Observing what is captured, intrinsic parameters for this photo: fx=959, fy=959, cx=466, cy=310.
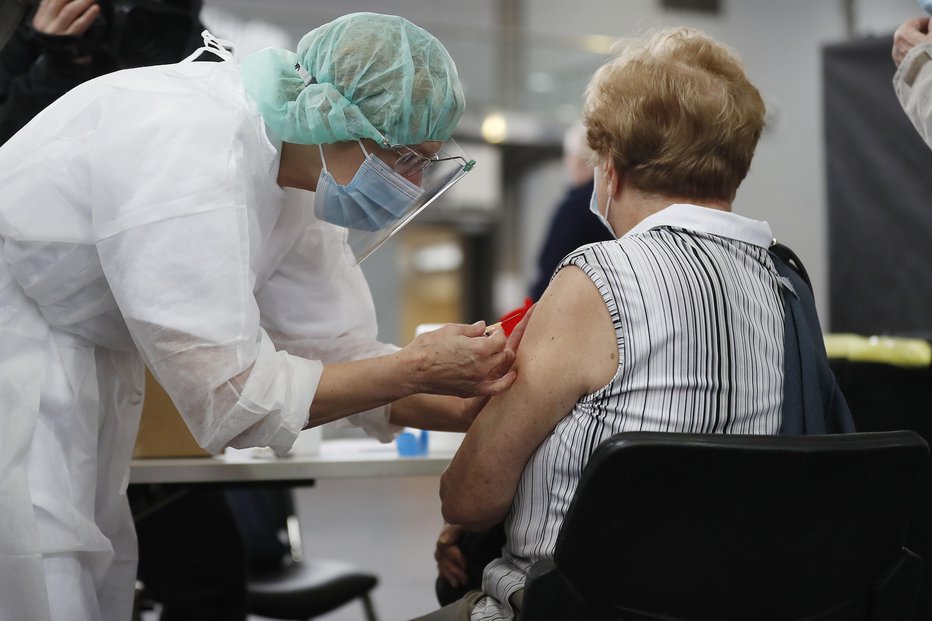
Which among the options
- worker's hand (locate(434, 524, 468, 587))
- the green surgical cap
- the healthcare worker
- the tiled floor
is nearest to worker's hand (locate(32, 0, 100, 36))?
the healthcare worker

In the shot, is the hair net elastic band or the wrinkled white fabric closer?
the hair net elastic band

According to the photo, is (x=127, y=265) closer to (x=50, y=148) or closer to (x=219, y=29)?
(x=50, y=148)

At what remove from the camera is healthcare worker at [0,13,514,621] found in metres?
1.23

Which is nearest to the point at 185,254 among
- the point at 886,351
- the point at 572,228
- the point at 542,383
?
the point at 542,383

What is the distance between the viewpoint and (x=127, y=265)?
1226mm

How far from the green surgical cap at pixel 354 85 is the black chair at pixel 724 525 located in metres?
0.62

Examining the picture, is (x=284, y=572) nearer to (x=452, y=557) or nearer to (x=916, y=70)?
(x=452, y=557)

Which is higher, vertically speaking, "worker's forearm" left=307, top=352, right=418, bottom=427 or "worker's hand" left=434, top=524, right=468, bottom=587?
"worker's forearm" left=307, top=352, right=418, bottom=427

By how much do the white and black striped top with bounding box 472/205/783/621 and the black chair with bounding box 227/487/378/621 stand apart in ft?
3.80

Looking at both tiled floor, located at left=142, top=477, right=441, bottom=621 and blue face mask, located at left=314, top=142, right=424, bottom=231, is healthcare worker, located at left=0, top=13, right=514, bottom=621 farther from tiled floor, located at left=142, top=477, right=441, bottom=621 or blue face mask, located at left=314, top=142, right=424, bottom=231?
tiled floor, located at left=142, top=477, right=441, bottom=621

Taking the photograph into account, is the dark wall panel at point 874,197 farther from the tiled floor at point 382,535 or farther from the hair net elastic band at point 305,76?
the hair net elastic band at point 305,76

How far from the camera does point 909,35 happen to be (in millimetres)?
1828

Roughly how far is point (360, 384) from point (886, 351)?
1.24 meters

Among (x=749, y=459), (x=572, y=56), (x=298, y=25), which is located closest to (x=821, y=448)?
(x=749, y=459)
